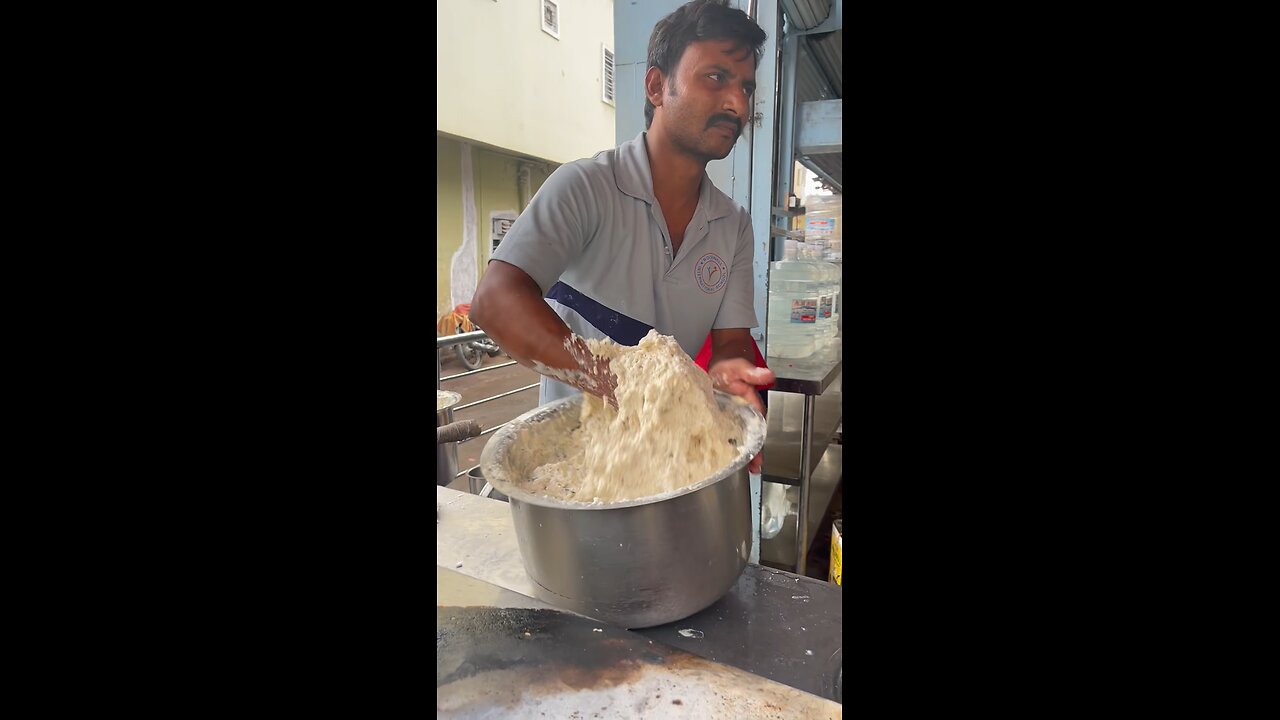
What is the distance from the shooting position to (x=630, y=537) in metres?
0.64

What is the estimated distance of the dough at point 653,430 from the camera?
0.67 metres

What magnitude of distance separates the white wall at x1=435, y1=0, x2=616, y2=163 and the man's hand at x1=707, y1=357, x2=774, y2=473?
29 centimetres

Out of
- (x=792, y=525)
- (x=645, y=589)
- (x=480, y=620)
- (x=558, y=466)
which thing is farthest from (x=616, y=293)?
(x=792, y=525)

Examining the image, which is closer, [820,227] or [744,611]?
[820,227]

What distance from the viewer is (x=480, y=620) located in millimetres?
747

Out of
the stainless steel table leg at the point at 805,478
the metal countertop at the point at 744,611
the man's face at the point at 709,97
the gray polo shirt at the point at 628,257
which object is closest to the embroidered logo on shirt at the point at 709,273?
the gray polo shirt at the point at 628,257

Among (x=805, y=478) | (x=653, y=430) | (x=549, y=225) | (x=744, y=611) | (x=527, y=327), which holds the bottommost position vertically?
(x=744, y=611)

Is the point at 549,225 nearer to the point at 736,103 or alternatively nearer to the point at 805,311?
the point at 736,103

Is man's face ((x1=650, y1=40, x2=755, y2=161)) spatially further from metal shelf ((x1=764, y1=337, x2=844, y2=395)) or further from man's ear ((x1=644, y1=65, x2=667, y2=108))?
metal shelf ((x1=764, y1=337, x2=844, y2=395))

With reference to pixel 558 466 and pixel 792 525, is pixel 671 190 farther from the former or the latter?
pixel 792 525

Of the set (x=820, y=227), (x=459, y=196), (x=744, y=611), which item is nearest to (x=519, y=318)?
(x=459, y=196)

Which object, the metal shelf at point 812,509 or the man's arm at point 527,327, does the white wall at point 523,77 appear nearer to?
the man's arm at point 527,327

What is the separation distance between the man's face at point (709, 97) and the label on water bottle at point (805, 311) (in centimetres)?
23

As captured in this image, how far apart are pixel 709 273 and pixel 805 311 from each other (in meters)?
0.17
